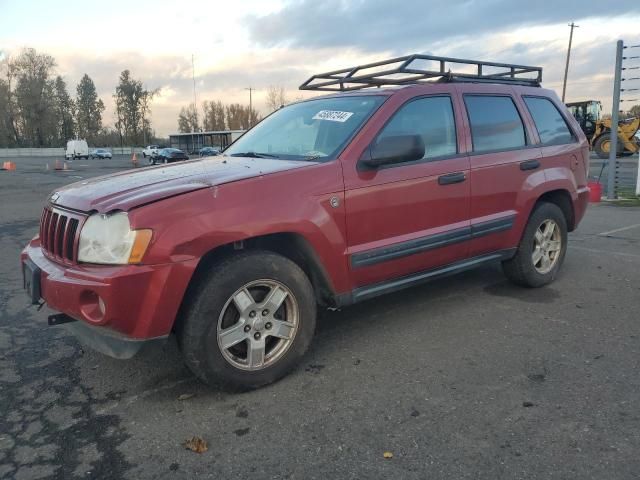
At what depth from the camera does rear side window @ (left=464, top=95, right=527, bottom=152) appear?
4355mm

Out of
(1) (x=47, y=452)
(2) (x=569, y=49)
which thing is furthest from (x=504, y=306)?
(2) (x=569, y=49)

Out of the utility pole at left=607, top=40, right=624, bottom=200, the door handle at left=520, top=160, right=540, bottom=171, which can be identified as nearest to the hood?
the door handle at left=520, top=160, right=540, bottom=171

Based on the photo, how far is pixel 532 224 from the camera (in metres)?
4.83

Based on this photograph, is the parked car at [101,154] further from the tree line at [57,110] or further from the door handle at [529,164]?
→ the door handle at [529,164]

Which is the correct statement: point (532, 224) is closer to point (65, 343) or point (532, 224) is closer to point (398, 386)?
point (398, 386)

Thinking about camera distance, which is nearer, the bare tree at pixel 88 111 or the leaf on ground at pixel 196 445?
the leaf on ground at pixel 196 445

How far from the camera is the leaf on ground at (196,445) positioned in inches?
104

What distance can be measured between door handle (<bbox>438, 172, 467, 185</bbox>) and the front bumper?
201 cm

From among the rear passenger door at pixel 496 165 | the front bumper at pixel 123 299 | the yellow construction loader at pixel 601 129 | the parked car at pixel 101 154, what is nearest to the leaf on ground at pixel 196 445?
the front bumper at pixel 123 299

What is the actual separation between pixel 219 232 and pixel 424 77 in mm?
2435

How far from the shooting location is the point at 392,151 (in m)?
3.50

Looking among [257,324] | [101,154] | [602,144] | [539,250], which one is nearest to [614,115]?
[539,250]

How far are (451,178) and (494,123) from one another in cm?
85

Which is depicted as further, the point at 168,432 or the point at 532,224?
the point at 532,224
